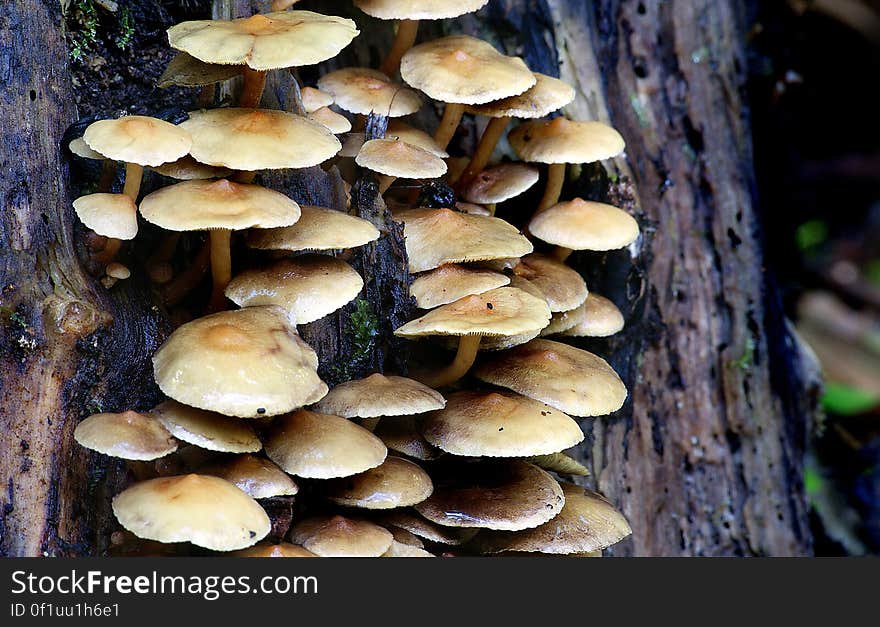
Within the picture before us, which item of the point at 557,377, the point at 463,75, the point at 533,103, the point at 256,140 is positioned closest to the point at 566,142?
the point at 533,103

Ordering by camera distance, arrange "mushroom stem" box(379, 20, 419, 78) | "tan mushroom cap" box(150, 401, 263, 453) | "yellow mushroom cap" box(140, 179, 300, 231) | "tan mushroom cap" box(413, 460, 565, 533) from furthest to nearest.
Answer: "mushroom stem" box(379, 20, 419, 78), "tan mushroom cap" box(413, 460, 565, 533), "yellow mushroom cap" box(140, 179, 300, 231), "tan mushroom cap" box(150, 401, 263, 453)

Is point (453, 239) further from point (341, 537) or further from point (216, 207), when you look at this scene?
point (341, 537)

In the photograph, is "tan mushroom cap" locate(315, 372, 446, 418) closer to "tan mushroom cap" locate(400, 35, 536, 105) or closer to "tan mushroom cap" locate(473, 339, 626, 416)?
"tan mushroom cap" locate(473, 339, 626, 416)

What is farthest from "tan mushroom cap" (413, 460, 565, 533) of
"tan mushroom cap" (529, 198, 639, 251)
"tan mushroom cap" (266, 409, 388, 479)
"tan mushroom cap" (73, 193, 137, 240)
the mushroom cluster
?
"tan mushroom cap" (73, 193, 137, 240)

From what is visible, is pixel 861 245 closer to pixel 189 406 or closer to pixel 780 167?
pixel 780 167

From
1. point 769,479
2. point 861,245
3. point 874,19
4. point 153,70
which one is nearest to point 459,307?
point 153,70

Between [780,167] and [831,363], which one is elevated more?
[780,167]
